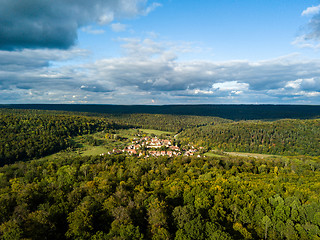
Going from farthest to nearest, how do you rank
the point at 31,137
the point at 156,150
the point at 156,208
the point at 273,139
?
the point at 273,139 < the point at 156,150 < the point at 31,137 < the point at 156,208

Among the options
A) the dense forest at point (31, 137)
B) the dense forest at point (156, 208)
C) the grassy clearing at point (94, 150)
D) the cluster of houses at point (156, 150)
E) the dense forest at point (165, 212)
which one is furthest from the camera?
the grassy clearing at point (94, 150)

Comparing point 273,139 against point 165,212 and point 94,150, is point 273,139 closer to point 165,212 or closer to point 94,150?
point 94,150

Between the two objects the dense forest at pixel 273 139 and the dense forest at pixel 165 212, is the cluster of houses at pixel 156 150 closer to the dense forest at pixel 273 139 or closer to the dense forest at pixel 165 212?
the dense forest at pixel 273 139

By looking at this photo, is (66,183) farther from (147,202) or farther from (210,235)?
(210,235)

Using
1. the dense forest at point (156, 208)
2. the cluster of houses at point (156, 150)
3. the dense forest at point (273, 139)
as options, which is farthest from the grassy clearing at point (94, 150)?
the dense forest at point (273, 139)

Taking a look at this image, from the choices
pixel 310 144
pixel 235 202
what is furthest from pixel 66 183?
pixel 310 144

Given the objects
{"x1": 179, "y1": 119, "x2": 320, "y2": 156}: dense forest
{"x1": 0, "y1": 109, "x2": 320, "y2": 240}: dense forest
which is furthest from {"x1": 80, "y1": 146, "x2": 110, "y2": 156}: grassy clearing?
{"x1": 179, "y1": 119, "x2": 320, "y2": 156}: dense forest

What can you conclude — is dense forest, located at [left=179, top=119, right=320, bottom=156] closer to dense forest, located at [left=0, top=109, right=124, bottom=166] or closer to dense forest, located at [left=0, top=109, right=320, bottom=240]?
dense forest, located at [left=0, top=109, right=320, bottom=240]

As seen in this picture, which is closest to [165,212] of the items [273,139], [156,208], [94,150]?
[156,208]
